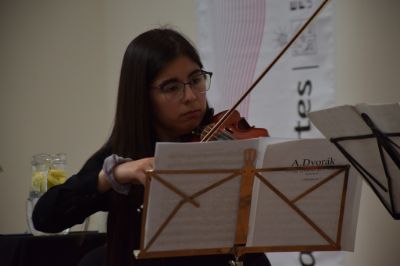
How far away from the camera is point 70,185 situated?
1341 mm

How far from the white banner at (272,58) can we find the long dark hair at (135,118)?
784 mm

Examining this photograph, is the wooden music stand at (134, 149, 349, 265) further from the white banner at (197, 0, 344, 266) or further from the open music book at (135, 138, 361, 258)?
the white banner at (197, 0, 344, 266)

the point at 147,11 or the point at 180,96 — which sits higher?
the point at 147,11

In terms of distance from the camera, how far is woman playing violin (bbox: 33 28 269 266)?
1346 mm

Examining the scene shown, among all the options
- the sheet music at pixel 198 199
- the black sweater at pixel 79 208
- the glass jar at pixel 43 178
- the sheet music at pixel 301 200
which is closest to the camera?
the sheet music at pixel 198 199

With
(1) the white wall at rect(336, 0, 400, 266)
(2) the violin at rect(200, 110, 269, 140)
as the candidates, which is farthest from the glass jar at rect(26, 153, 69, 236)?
(1) the white wall at rect(336, 0, 400, 266)

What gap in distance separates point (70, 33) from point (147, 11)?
1.19 ft

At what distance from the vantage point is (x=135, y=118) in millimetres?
1418

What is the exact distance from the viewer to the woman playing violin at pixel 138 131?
1.35m

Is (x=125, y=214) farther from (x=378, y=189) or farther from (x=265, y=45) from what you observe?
(x=265, y=45)

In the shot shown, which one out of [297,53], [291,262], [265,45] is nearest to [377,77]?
[297,53]

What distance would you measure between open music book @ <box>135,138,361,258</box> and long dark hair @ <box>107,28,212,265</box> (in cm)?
29

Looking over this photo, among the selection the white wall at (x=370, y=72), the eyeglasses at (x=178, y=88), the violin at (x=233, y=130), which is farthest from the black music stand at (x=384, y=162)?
the white wall at (x=370, y=72)

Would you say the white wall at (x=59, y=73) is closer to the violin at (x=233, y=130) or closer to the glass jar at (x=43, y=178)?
the glass jar at (x=43, y=178)
